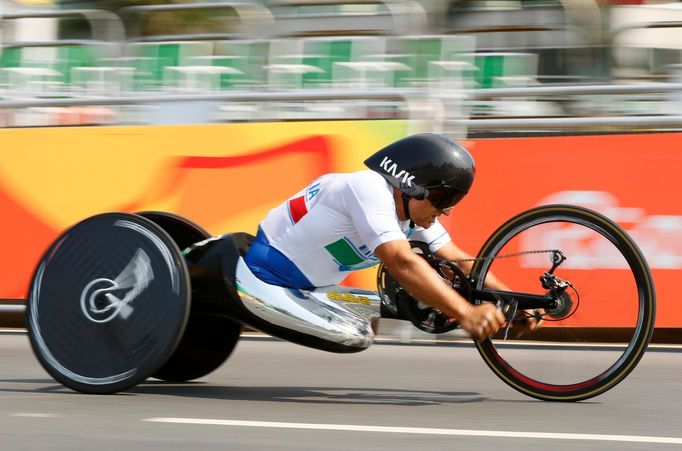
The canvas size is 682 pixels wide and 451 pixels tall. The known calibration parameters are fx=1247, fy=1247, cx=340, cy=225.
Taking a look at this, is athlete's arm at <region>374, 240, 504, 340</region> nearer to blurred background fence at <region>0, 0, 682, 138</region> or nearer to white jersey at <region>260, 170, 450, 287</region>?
white jersey at <region>260, 170, 450, 287</region>

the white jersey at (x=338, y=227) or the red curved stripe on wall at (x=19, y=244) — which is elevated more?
the white jersey at (x=338, y=227)

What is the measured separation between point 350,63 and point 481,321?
6962 millimetres

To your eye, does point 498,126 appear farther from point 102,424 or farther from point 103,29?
point 103,29

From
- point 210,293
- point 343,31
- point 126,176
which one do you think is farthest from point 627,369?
point 343,31

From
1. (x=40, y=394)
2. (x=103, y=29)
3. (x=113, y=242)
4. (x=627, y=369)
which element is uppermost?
(x=103, y=29)

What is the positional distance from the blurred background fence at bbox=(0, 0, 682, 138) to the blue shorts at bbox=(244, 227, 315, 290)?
10.5ft

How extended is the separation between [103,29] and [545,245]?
810cm

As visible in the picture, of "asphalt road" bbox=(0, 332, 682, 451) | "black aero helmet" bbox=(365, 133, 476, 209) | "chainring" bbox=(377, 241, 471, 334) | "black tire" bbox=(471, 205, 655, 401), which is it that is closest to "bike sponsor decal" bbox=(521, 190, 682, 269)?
"asphalt road" bbox=(0, 332, 682, 451)

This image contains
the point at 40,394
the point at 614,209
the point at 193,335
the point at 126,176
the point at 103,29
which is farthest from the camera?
the point at 103,29

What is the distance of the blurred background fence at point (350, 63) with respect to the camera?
8.59 meters

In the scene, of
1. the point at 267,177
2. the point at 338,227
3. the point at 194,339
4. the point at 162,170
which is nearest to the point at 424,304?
the point at 338,227

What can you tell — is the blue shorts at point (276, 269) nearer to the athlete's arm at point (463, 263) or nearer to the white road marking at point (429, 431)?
the athlete's arm at point (463, 263)

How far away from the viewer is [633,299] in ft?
18.0

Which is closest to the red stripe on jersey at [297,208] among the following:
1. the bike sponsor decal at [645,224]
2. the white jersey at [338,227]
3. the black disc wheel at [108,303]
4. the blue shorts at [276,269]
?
the white jersey at [338,227]
